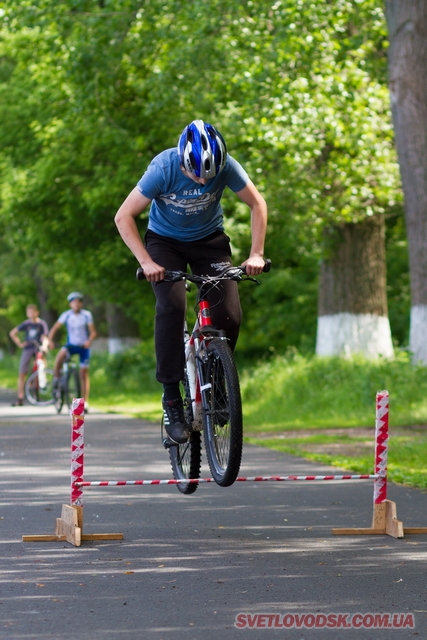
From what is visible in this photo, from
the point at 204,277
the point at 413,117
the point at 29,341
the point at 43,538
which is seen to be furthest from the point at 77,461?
the point at 29,341

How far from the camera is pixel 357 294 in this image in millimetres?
21766

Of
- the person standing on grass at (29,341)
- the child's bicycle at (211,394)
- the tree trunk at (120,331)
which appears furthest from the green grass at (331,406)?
the tree trunk at (120,331)

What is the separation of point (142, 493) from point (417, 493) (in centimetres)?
228

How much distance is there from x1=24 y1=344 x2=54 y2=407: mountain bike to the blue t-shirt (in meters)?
15.1

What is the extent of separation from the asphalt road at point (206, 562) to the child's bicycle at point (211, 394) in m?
0.48

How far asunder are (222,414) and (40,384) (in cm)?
1560

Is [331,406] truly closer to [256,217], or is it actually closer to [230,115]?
[230,115]

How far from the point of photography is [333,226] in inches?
870

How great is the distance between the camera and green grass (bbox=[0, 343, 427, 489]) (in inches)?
496

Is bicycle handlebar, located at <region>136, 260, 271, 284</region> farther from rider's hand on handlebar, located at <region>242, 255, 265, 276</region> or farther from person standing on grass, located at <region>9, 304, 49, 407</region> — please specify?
person standing on grass, located at <region>9, 304, 49, 407</region>

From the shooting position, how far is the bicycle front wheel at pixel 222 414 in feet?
23.5

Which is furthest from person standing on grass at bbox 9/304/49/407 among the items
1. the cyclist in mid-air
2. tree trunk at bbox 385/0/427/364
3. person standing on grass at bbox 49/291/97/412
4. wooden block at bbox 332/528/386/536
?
wooden block at bbox 332/528/386/536

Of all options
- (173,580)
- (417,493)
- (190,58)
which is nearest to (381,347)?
(190,58)

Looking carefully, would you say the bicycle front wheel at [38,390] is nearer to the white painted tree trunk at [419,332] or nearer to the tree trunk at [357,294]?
the tree trunk at [357,294]
